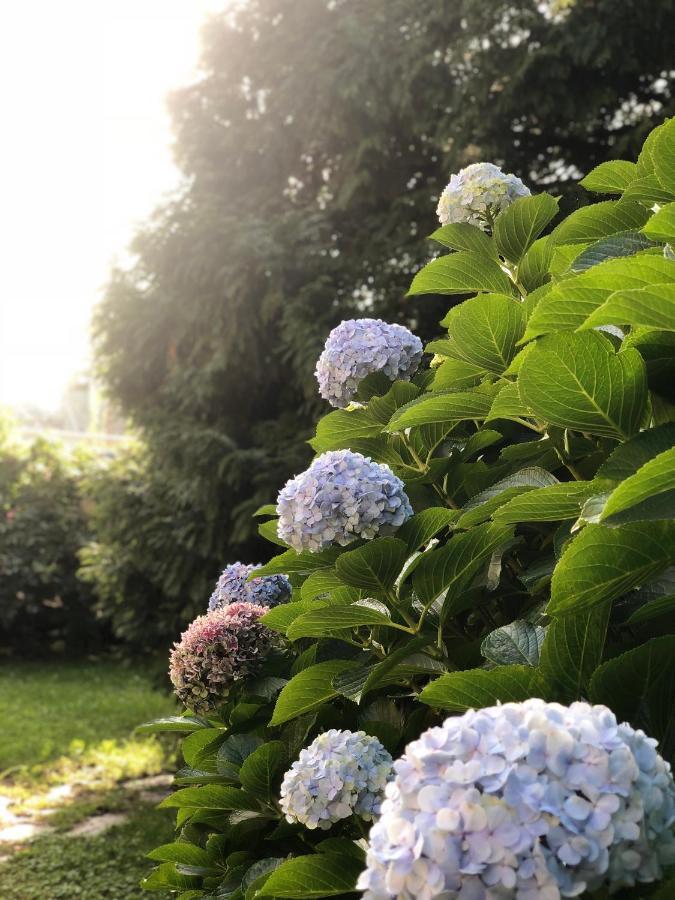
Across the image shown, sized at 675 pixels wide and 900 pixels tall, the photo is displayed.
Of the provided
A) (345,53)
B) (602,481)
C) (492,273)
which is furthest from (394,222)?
(602,481)

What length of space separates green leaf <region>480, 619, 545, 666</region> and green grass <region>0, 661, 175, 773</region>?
5.24m

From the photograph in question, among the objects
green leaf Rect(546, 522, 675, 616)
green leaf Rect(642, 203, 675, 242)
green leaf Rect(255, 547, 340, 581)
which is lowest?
green leaf Rect(255, 547, 340, 581)

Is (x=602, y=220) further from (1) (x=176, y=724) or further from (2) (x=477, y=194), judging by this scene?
(1) (x=176, y=724)

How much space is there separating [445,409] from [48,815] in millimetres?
5028

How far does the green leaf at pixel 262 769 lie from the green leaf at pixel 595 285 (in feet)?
2.37

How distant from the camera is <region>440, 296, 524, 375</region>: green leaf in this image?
1250 millimetres

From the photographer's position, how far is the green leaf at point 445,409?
1.24 metres

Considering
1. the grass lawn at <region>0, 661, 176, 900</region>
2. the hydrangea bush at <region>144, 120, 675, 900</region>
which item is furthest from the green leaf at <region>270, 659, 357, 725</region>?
the grass lawn at <region>0, 661, 176, 900</region>

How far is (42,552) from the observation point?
34.4 feet

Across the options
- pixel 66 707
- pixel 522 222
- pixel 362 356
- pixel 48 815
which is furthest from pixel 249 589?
pixel 66 707

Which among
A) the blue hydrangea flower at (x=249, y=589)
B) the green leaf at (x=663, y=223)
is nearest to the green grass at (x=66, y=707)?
the blue hydrangea flower at (x=249, y=589)

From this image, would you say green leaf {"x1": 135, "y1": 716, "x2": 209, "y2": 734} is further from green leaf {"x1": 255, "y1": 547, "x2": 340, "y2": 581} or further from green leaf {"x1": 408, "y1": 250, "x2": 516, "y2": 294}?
green leaf {"x1": 408, "y1": 250, "x2": 516, "y2": 294}

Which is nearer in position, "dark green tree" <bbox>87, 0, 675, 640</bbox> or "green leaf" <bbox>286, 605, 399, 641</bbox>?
"green leaf" <bbox>286, 605, 399, 641</bbox>

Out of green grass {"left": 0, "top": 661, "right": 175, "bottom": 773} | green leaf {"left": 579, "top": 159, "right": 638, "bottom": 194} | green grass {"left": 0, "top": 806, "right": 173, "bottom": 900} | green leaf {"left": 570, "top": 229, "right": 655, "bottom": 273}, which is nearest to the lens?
green leaf {"left": 570, "top": 229, "right": 655, "bottom": 273}
